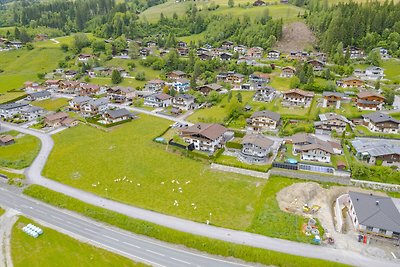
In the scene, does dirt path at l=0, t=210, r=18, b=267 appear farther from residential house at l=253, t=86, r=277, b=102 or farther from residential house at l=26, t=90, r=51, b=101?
residential house at l=253, t=86, r=277, b=102

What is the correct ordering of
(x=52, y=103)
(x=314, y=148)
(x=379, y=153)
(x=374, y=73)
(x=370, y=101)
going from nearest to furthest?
(x=379, y=153), (x=314, y=148), (x=370, y=101), (x=52, y=103), (x=374, y=73)

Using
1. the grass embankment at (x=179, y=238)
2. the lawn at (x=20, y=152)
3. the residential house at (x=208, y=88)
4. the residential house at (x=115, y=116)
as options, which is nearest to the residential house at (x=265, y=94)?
the residential house at (x=208, y=88)

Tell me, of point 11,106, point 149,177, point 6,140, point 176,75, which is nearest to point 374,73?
point 176,75

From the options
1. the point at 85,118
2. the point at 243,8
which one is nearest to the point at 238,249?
the point at 85,118

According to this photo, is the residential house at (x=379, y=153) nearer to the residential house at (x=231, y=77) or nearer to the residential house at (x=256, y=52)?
the residential house at (x=231, y=77)

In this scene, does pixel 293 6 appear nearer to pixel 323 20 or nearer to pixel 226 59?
pixel 323 20

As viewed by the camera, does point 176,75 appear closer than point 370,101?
No

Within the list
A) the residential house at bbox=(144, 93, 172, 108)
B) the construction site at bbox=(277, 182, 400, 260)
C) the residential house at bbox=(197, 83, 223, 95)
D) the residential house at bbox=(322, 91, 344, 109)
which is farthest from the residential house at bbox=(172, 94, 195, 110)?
the construction site at bbox=(277, 182, 400, 260)

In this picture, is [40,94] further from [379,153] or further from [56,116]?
[379,153]
